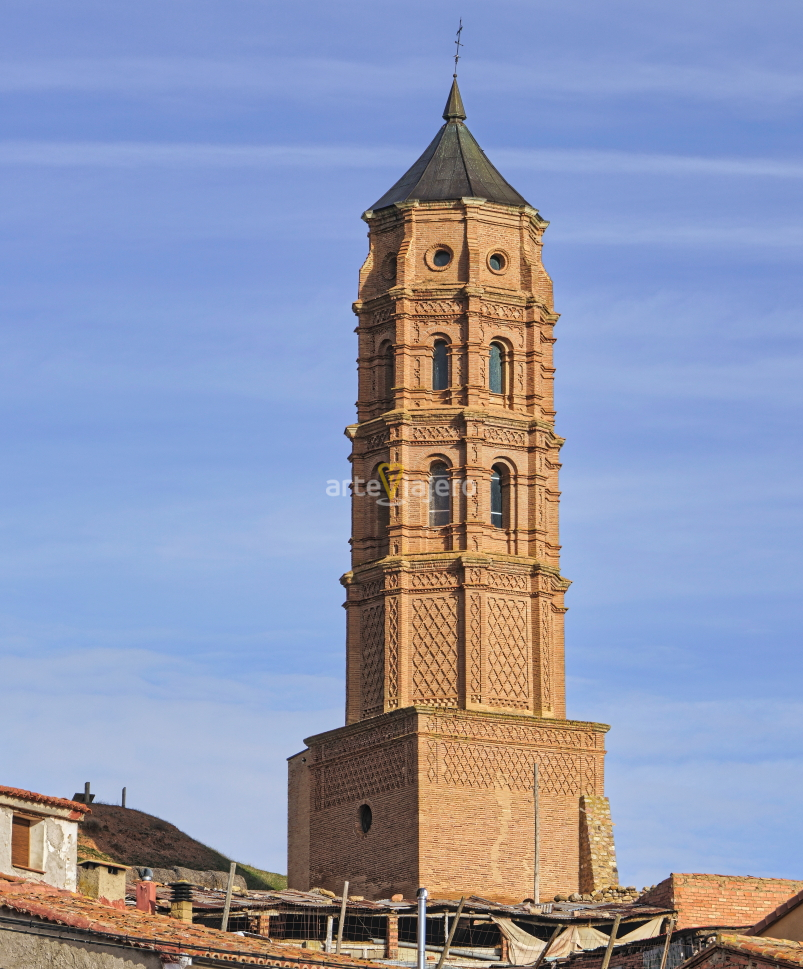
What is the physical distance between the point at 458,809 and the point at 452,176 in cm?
1734

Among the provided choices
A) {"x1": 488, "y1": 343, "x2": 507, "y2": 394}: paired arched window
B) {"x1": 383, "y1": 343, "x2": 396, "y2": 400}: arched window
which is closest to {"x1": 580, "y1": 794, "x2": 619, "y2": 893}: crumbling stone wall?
{"x1": 488, "y1": 343, "x2": 507, "y2": 394}: paired arched window

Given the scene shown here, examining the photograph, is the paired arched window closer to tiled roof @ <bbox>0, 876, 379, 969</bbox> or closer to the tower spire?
the tower spire

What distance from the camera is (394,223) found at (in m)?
67.5

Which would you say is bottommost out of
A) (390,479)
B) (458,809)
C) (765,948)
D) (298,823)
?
(765,948)

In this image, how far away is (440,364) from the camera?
6681cm

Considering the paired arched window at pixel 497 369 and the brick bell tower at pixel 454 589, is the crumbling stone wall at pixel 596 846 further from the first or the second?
the paired arched window at pixel 497 369

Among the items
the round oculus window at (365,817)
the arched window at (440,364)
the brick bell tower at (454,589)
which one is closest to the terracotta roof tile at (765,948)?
the brick bell tower at (454,589)

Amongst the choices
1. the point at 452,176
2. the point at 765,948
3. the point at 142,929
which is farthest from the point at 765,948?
the point at 452,176

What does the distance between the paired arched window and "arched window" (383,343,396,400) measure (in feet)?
8.28

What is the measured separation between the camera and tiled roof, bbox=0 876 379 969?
3325cm

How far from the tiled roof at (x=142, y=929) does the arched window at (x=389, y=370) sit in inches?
1212

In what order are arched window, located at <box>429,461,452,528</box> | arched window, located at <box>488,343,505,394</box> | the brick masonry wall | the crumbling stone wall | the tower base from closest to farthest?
the brick masonry wall
the tower base
the crumbling stone wall
arched window, located at <box>429,461,452,528</box>
arched window, located at <box>488,343,505,394</box>

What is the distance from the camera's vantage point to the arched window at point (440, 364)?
66.6 m

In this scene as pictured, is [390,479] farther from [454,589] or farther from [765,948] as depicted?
[765,948]
